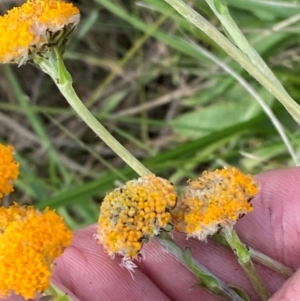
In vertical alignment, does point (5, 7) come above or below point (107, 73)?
above

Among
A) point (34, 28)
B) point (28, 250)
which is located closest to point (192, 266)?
point (28, 250)

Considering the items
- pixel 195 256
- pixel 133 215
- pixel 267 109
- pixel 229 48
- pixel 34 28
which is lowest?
pixel 195 256

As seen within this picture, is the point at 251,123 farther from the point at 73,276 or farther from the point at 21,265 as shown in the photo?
the point at 21,265

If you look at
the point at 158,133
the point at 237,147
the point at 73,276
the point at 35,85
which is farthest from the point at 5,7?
the point at 73,276

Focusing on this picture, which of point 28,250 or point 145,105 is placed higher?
point 28,250

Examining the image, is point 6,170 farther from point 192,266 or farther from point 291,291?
point 291,291

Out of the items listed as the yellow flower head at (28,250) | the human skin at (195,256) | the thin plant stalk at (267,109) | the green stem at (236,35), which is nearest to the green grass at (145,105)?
the thin plant stalk at (267,109)
